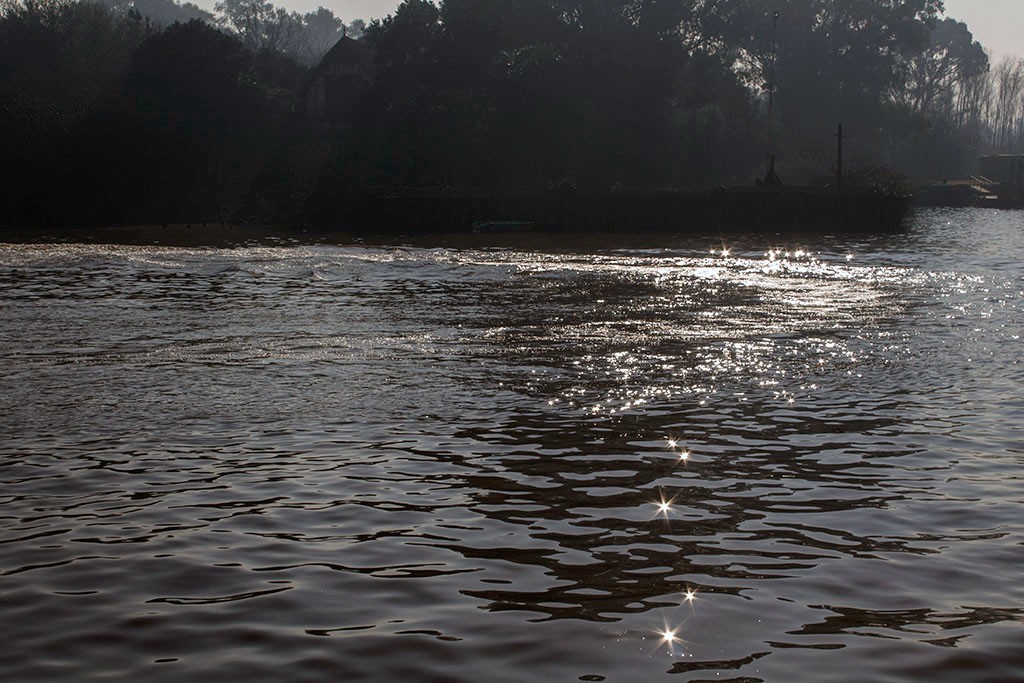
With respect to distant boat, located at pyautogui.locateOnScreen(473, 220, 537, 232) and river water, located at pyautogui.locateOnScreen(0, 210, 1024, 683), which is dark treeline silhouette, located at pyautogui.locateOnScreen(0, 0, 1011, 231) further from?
river water, located at pyautogui.locateOnScreen(0, 210, 1024, 683)

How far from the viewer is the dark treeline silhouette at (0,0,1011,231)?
253 ft

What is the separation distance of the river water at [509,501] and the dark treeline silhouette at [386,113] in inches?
2273

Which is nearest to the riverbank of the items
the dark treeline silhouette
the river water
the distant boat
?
the dark treeline silhouette

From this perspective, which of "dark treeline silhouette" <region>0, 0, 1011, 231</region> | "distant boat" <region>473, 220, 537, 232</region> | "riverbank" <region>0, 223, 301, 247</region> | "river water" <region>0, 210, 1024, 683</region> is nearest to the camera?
"river water" <region>0, 210, 1024, 683</region>

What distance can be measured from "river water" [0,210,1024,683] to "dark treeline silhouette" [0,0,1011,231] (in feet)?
189

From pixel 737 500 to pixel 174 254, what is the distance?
39496 millimetres

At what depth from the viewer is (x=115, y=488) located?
386 inches

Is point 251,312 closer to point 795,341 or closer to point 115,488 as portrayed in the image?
point 795,341

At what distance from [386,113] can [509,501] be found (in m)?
71.8

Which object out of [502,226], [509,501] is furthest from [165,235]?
[509,501]

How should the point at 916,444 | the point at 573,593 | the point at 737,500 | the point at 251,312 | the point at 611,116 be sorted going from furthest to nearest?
the point at 611,116, the point at 251,312, the point at 916,444, the point at 737,500, the point at 573,593

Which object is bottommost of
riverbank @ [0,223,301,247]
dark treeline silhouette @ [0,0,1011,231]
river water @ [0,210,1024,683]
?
river water @ [0,210,1024,683]

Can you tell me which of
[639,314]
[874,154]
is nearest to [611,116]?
[874,154]

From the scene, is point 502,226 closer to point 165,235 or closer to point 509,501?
point 165,235
